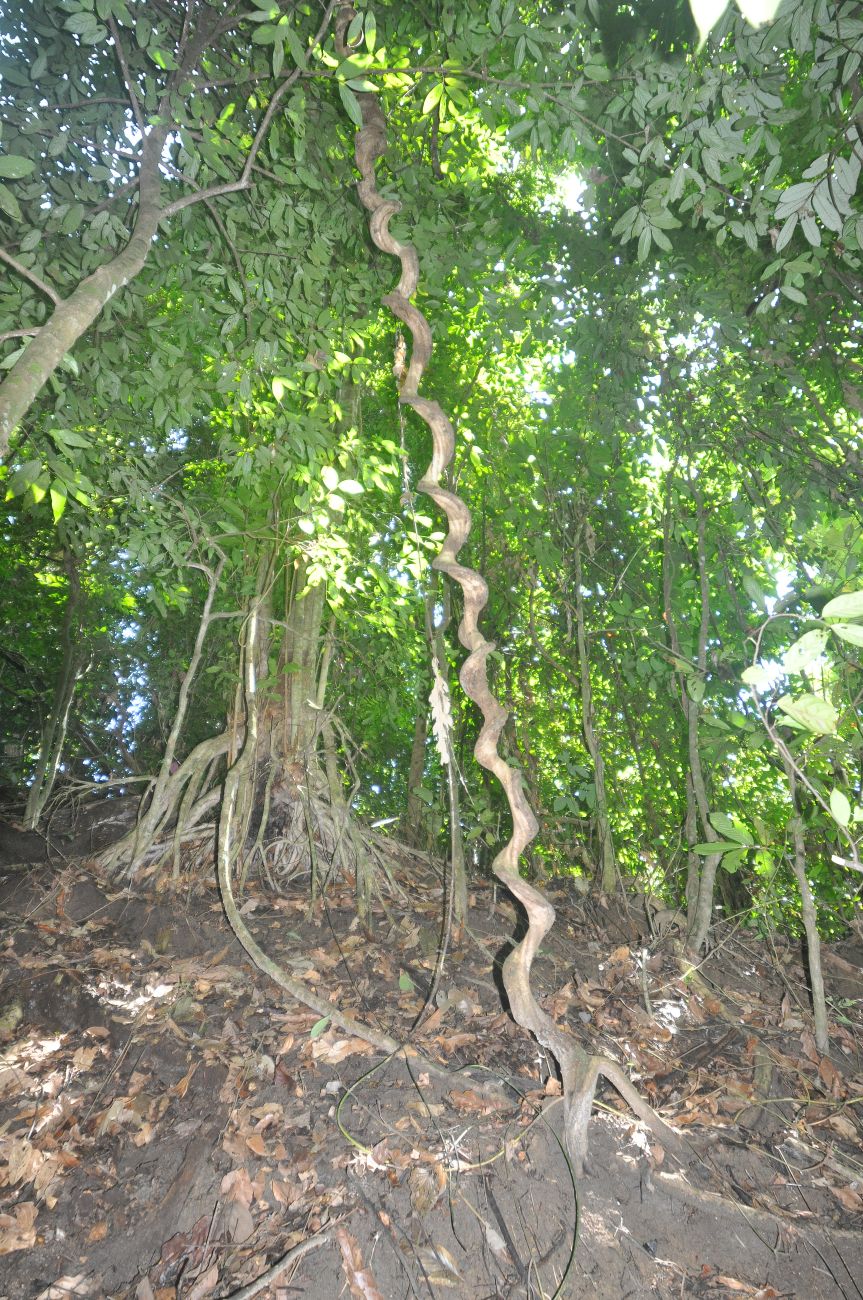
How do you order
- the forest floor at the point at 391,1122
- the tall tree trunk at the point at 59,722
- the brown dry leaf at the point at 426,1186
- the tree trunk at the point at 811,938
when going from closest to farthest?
1. the forest floor at the point at 391,1122
2. the brown dry leaf at the point at 426,1186
3. the tree trunk at the point at 811,938
4. the tall tree trunk at the point at 59,722

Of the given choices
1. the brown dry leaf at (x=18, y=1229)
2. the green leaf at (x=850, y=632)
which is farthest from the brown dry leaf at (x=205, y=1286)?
the green leaf at (x=850, y=632)

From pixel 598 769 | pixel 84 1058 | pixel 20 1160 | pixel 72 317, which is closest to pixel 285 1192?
pixel 20 1160

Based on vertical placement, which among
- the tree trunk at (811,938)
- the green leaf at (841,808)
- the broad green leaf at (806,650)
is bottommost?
the tree trunk at (811,938)

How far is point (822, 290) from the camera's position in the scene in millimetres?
3516

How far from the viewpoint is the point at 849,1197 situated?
2354mm

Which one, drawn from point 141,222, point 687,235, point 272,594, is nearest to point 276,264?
point 141,222

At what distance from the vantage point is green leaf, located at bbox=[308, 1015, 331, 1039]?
284 cm

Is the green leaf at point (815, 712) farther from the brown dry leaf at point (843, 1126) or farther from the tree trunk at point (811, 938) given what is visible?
the brown dry leaf at point (843, 1126)

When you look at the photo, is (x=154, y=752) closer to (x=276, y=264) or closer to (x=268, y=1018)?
(x=268, y=1018)

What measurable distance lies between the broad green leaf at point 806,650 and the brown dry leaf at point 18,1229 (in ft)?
8.96

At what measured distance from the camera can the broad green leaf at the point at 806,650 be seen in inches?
52.1

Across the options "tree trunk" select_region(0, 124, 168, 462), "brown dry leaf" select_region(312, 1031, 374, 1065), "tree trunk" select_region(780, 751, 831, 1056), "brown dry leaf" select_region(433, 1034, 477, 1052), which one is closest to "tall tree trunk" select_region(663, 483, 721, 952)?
"tree trunk" select_region(780, 751, 831, 1056)

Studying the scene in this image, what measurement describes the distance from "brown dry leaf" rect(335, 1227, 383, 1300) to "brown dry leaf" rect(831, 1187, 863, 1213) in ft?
5.27

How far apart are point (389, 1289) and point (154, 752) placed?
5789 millimetres
